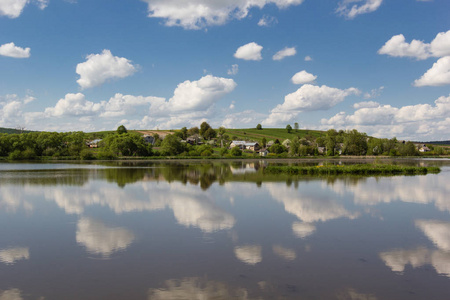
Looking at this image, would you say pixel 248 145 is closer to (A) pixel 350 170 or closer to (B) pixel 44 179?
(A) pixel 350 170

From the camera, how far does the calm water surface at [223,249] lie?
977cm

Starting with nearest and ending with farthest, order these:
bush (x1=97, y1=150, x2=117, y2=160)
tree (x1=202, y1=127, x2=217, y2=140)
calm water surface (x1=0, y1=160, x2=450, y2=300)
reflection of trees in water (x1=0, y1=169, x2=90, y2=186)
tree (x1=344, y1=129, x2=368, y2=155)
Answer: calm water surface (x1=0, y1=160, x2=450, y2=300)
reflection of trees in water (x1=0, y1=169, x2=90, y2=186)
bush (x1=97, y1=150, x2=117, y2=160)
tree (x1=344, y1=129, x2=368, y2=155)
tree (x1=202, y1=127, x2=217, y2=140)

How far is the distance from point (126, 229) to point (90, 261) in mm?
4485

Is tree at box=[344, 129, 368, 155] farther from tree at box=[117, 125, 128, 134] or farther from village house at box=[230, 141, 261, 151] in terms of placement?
tree at box=[117, 125, 128, 134]

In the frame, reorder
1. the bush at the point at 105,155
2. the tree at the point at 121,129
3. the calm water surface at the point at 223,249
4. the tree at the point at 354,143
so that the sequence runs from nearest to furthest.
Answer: the calm water surface at the point at 223,249
the bush at the point at 105,155
the tree at the point at 354,143
the tree at the point at 121,129

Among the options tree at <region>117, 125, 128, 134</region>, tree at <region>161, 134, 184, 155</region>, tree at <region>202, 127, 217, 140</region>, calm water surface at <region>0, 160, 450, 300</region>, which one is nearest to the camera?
calm water surface at <region>0, 160, 450, 300</region>

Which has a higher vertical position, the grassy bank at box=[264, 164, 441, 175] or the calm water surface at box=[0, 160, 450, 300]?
the grassy bank at box=[264, 164, 441, 175]

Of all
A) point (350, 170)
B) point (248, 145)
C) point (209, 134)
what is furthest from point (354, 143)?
point (350, 170)

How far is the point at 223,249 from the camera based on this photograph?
13.1 m

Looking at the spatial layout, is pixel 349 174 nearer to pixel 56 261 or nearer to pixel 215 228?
pixel 215 228

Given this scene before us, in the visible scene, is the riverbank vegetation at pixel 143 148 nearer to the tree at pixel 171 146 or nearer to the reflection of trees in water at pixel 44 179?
the tree at pixel 171 146

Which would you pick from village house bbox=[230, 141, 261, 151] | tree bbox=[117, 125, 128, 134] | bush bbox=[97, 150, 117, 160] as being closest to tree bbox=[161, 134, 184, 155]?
bush bbox=[97, 150, 117, 160]

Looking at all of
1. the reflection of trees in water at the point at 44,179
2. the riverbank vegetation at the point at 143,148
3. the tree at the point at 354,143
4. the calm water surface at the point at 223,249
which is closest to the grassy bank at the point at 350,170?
the calm water surface at the point at 223,249

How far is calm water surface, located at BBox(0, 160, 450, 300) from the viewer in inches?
384
